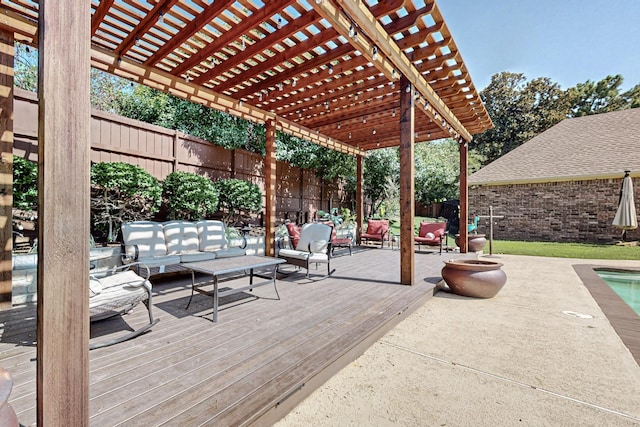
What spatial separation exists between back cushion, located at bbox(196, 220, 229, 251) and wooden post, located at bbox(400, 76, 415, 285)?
314 cm

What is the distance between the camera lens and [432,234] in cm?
797

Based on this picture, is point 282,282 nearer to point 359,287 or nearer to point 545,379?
point 359,287

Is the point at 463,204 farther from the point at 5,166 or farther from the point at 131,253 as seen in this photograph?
the point at 5,166

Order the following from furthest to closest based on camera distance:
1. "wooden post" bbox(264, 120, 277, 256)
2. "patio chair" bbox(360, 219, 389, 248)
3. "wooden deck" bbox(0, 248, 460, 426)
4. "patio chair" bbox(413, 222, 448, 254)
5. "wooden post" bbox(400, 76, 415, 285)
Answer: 1. "patio chair" bbox(360, 219, 389, 248)
2. "patio chair" bbox(413, 222, 448, 254)
3. "wooden post" bbox(264, 120, 277, 256)
4. "wooden post" bbox(400, 76, 415, 285)
5. "wooden deck" bbox(0, 248, 460, 426)

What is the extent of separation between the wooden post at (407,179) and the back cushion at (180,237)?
3.41 metres

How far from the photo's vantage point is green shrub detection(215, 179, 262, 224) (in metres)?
6.38

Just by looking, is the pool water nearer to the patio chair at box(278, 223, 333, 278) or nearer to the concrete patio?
the concrete patio

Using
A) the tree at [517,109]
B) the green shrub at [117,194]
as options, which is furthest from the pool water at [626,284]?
the tree at [517,109]

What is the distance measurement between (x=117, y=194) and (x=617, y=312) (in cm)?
732

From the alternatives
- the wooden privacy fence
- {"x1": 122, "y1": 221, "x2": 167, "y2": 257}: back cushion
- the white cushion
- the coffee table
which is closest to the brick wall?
the wooden privacy fence

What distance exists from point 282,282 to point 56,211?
3.63 metres

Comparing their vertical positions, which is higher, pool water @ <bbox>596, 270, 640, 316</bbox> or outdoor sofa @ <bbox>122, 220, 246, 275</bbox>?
outdoor sofa @ <bbox>122, 220, 246, 275</bbox>

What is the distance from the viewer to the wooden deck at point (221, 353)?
1625mm

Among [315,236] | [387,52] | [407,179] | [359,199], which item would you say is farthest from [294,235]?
[359,199]
